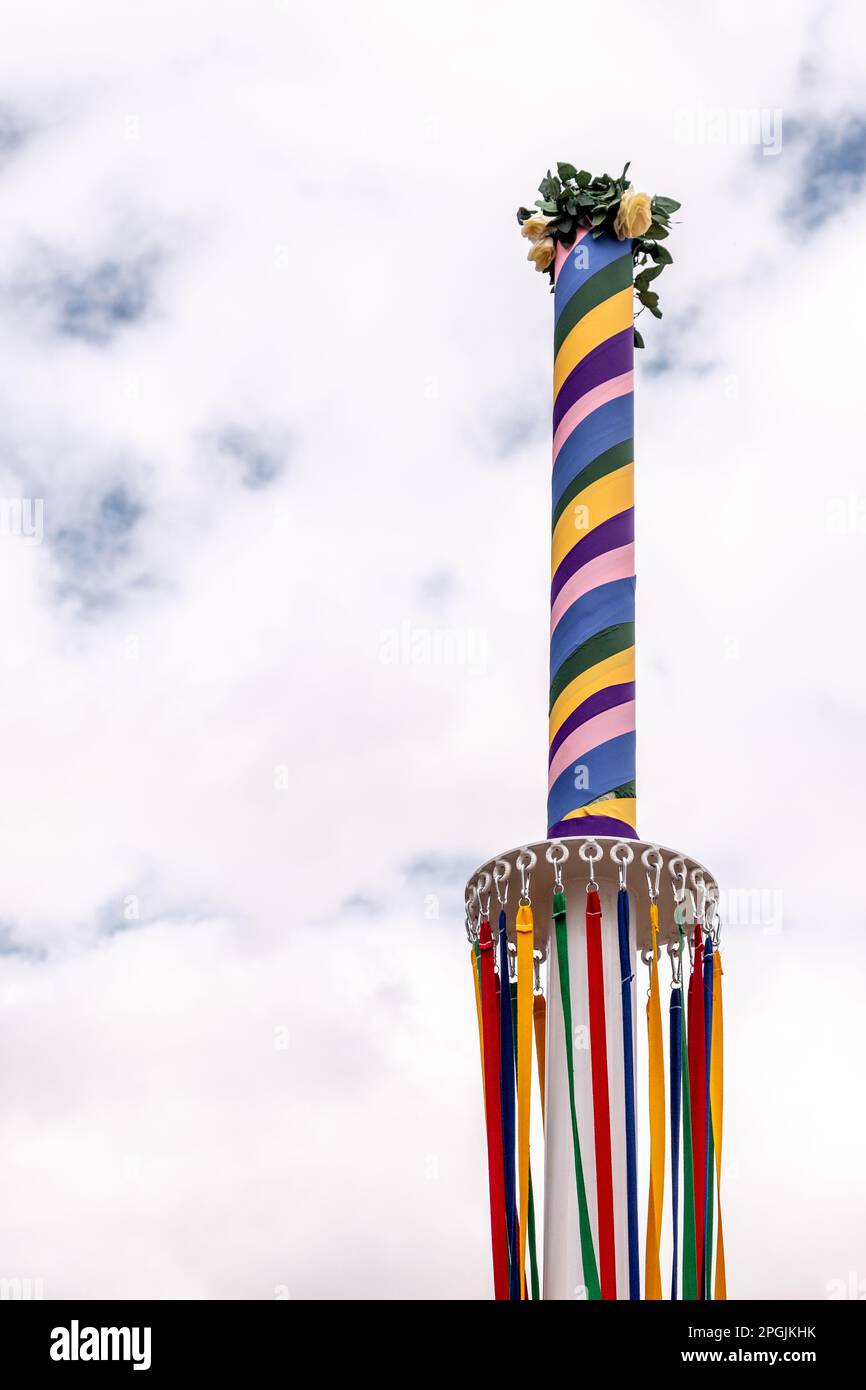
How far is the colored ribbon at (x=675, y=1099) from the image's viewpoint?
16.0 meters

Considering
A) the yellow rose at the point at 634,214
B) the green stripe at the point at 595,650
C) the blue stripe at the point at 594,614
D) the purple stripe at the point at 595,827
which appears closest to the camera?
the purple stripe at the point at 595,827

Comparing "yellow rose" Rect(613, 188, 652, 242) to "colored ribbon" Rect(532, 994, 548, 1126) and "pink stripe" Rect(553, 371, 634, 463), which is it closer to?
"pink stripe" Rect(553, 371, 634, 463)

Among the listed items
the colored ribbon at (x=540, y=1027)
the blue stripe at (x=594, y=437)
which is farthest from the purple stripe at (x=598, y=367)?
the colored ribbon at (x=540, y=1027)

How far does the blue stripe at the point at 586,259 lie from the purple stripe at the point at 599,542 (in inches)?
104

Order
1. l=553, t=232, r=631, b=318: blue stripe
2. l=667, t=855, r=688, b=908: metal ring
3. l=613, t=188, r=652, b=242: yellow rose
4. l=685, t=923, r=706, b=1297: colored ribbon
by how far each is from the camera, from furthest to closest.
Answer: l=553, t=232, r=631, b=318: blue stripe → l=613, t=188, r=652, b=242: yellow rose → l=667, t=855, r=688, b=908: metal ring → l=685, t=923, r=706, b=1297: colored ribbon

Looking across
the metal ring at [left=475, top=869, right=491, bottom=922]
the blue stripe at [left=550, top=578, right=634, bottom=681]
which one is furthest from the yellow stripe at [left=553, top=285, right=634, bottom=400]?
the metal ring at [left=475, top=869, right=491, bottom=922]

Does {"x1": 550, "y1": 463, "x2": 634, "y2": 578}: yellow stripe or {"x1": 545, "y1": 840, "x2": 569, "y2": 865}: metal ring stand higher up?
{"x1": 550, "y1": 463, "x2": 634, "y2": 578}: yellow stripe

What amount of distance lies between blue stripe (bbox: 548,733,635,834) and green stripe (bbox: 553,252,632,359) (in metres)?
4.67

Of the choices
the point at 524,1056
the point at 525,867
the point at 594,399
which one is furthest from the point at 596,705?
the point at 524,1056

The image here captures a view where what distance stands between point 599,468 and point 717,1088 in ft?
21.0

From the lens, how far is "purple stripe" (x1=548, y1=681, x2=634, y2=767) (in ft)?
59.2

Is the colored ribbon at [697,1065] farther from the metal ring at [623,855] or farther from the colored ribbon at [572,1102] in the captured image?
the colored ribbon at [572,1102]

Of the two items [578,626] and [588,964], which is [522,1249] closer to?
[588,964]
